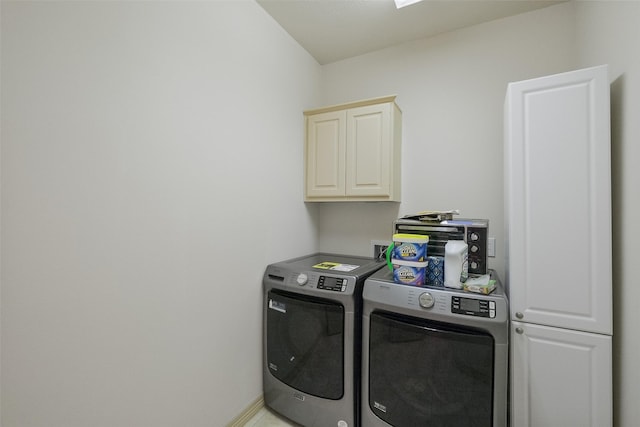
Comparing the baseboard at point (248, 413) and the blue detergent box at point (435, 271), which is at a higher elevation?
the blue detergent box at point (435, 271)

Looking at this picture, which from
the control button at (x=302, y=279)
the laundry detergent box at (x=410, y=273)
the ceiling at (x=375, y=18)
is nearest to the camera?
the laundry detergent box at (x=410, y=273)

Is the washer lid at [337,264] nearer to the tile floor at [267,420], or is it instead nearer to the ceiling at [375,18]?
the tile floor at [267,420]

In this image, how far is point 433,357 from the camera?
1246mm

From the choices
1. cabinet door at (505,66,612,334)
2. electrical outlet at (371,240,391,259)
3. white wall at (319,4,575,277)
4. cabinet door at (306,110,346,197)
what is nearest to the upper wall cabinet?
cabinet door at (306,110,346,197)

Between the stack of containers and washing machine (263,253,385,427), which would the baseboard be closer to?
washing machine (263,253,385,427)

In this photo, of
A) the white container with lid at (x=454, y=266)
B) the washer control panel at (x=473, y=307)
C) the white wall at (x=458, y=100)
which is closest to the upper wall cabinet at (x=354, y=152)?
the white wall at (x=458, y=100)

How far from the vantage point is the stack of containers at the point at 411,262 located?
1387 mm

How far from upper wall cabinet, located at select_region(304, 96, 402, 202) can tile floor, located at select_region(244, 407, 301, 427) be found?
153 centimetres

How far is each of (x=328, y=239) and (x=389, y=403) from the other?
1.36 metres

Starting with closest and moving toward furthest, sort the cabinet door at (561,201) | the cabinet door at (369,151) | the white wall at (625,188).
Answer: the white wall at (625,188) < the cabinet door at (561,201) < the cabinet door at (369,151)

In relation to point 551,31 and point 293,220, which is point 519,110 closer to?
point 551,31

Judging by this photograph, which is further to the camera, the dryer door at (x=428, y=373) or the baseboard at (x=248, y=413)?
the baseboard at (x=248, y=413)

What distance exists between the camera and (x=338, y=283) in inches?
59.3

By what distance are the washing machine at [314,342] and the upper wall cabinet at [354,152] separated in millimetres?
611
